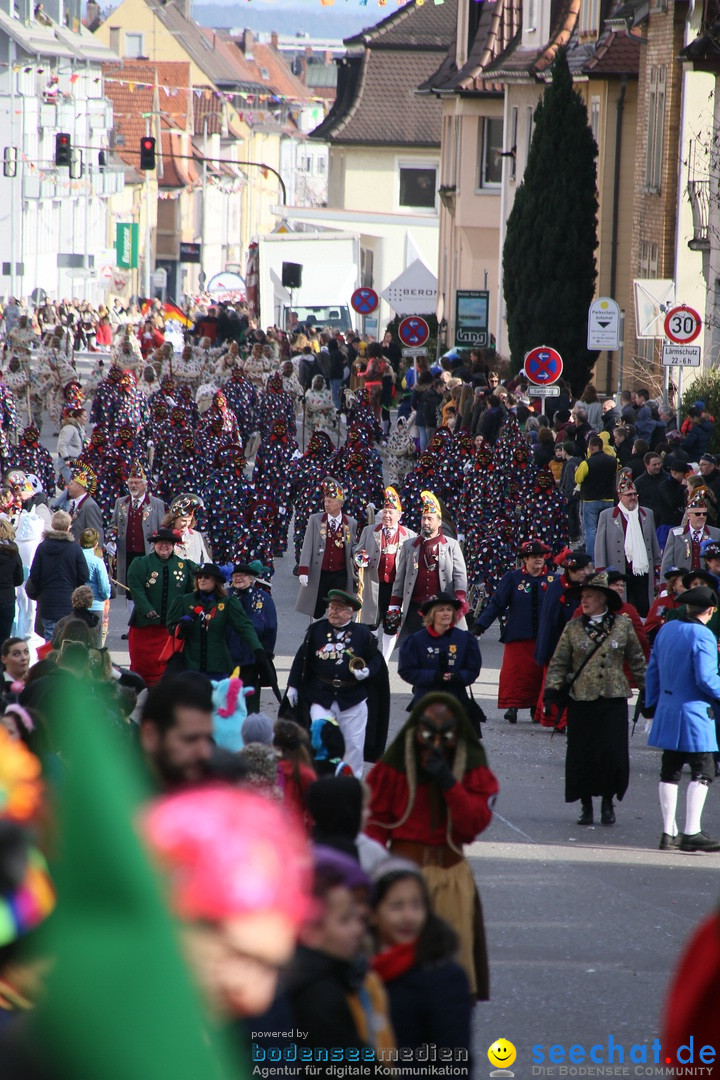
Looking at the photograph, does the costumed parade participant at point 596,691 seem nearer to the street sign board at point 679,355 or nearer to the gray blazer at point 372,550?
the gray blazer at point 372,550

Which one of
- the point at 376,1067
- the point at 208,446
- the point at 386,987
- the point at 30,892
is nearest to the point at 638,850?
the point at 386,987

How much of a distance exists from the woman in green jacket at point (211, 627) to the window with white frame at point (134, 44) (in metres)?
103

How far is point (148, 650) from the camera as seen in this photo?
1262cm

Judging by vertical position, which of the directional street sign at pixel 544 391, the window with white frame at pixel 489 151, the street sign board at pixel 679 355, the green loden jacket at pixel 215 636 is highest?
the window with white frame at pixel 489 151

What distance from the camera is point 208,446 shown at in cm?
1994

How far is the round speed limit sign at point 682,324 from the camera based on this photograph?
20.7 m

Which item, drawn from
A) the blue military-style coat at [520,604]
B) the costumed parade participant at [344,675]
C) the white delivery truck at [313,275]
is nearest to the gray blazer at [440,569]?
the blue military-style coat at [520,604]

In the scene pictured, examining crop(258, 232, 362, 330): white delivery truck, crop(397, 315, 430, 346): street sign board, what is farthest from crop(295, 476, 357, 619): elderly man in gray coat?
crop(258, 232, 362, 330): white delivery truck

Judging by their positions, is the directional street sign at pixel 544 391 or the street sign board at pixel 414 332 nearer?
the directional street sign at pixel 544 391

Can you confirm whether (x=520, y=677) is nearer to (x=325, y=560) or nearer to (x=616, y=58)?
(x=325, y=560)

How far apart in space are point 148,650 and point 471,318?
2083 centimetres

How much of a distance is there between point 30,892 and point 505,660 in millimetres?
12179

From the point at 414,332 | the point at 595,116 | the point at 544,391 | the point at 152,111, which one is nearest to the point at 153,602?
the point at 544,391

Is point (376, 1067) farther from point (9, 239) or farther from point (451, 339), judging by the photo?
point (9, 239)
